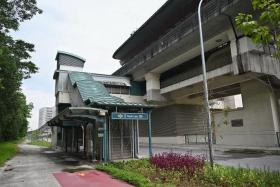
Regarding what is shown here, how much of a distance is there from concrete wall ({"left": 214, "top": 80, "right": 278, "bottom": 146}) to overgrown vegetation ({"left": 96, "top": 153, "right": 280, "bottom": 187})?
8854 millimetres

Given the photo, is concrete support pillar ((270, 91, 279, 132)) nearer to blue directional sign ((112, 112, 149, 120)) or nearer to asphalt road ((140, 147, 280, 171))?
asphalt road ((140, 147, 280, 171))

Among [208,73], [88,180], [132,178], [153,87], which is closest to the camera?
[132,178]

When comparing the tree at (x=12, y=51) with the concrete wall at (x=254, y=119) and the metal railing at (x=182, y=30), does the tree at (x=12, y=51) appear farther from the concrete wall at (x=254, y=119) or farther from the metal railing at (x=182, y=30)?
the concrete wall at (x=254, y=119)

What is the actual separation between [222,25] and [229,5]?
85.4 inches

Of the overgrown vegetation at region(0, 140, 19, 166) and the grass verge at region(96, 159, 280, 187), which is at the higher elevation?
the grass verge at region(96, 159, 280, 187)

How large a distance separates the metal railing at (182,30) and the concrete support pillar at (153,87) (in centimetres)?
220

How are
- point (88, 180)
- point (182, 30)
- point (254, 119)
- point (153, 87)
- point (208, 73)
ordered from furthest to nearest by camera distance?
point (153, 87)
point (182, 30)
point (208, 73)
point (254, 119)
point (88, 180)

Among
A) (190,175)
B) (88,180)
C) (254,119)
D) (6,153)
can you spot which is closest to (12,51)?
(6,153)

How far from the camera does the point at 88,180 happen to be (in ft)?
29.9

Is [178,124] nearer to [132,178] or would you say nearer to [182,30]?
[182,30]

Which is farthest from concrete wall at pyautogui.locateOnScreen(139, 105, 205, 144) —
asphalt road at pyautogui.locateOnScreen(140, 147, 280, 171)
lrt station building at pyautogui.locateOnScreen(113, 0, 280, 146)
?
asphalt road at pyautogui.locateOnScreen(140, 147, 280, 171)

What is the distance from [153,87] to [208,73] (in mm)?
8905

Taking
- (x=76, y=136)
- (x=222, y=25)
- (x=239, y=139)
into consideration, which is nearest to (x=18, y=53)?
(x=76, y=136)

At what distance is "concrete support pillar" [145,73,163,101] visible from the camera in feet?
91.8
